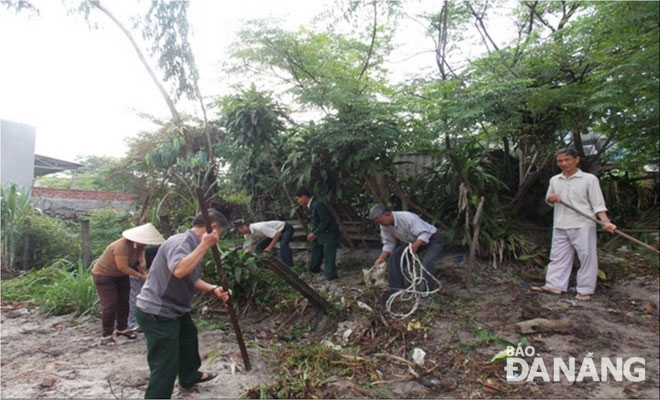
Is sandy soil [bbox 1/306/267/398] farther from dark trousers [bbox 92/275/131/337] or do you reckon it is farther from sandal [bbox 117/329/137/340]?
dark trousers [bbox 92/275/131/337]

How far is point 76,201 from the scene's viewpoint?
40.3ft

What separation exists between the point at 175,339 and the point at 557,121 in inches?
188

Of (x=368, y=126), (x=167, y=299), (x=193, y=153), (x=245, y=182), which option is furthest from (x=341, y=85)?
(x=193, y=153)

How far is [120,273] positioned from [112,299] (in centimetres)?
29

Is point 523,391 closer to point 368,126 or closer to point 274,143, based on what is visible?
point 368,126

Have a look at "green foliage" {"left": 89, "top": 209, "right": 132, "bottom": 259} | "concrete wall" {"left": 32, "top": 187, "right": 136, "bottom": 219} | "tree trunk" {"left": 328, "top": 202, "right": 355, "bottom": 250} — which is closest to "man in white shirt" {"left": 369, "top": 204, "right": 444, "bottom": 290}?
"tree trunk" {"left": 328, "top": 202, "right": 355, "bottom": 250}

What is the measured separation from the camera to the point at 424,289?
4672mm

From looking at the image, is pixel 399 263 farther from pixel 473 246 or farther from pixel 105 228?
pixel 105 228

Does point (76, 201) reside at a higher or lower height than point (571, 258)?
lower

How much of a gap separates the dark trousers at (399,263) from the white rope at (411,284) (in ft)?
0.23

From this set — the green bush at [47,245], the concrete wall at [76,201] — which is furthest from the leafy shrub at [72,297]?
the concrete wall at [76,201]

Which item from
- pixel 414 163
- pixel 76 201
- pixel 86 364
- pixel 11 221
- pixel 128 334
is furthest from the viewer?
pixel 76 201

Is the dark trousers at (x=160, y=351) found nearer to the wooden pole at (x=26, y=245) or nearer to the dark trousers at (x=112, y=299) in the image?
the dark trousers at (x=112, y=299)

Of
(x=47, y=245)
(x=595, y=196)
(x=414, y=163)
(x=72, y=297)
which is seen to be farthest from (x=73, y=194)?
(x=595, y=196)
